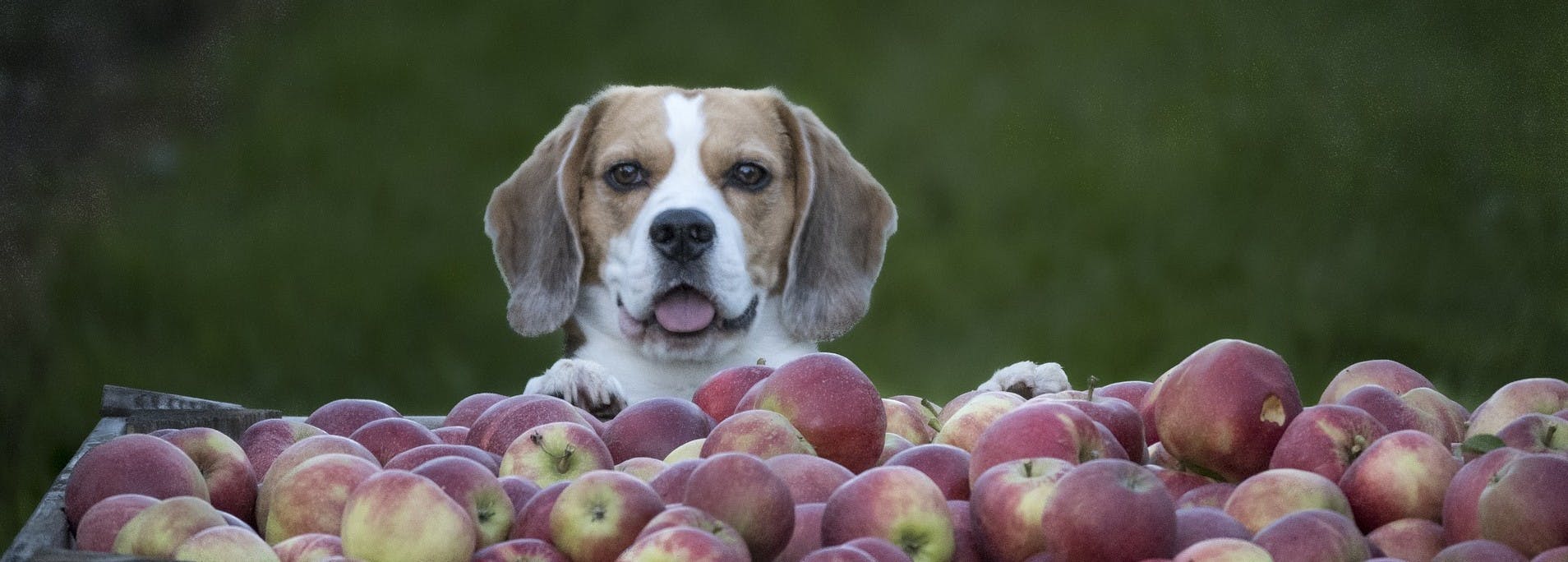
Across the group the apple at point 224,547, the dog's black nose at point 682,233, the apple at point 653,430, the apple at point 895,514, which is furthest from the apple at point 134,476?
the dog's black nose at point 682,233

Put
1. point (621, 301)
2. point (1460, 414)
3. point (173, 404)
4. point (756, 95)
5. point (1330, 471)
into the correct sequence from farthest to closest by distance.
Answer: point (756, 95)
point (621, 301)
point (173, 404)
point (1460, 414)
point (1330, 471)

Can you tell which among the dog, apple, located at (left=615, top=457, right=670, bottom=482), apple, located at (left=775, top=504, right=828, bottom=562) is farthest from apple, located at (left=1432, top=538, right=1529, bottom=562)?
the dog

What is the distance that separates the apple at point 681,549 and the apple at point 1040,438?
0.42 m

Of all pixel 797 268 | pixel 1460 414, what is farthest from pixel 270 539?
pixel 797 268

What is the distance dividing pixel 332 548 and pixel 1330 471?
105cm

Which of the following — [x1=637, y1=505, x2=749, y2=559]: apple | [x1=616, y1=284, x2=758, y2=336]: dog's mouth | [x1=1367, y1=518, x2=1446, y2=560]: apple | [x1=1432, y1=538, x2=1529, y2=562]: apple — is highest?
[x1=637, y1=505, x2=749, y2=559]: apple

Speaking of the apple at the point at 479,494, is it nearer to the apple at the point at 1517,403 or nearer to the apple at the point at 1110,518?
the apple at the point at 1110,518

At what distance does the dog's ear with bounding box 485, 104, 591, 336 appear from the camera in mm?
3748

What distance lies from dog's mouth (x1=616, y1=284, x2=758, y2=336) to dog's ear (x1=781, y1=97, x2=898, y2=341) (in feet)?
0.86

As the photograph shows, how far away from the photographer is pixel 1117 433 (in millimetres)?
1767

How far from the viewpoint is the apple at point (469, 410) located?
229 cm

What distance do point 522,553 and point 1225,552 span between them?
630mm

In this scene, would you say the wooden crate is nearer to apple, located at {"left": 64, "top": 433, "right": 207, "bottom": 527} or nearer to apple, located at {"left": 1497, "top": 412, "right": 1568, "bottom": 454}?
apple, located at {"left": 64, "top": 433, "right": 207, "bottom": 527}

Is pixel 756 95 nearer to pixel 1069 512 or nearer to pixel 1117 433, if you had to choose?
pixel 1117 433
